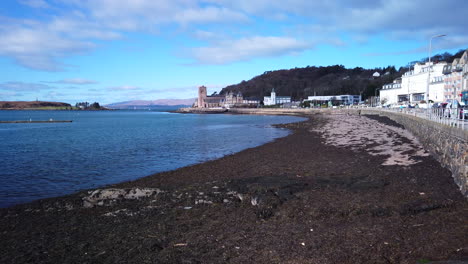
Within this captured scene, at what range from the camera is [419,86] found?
8200 centimetres

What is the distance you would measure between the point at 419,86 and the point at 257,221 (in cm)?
8848

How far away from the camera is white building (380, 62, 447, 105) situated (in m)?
73.9

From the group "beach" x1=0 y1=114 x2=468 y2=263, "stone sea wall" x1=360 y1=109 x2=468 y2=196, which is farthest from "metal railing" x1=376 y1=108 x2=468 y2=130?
"beach" x1=0 y1=114 x2=468 y2=263

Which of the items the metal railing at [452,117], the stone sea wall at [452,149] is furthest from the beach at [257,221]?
the metal railing at [452,117]

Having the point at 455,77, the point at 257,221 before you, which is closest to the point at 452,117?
the point at 257,221

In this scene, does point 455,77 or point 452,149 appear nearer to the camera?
point 452,149

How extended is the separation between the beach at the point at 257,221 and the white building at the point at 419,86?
208 ft

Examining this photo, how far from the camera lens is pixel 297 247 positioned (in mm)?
6410

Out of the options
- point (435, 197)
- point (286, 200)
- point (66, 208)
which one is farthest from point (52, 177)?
point (435, 197)

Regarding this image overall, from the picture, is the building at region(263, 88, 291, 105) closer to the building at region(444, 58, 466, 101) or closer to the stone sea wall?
the building at region(444, 58, 466, 101)

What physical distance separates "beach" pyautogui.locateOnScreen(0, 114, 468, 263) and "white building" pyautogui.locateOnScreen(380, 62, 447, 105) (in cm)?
6339

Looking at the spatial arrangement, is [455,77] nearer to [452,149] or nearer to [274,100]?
[452,149]

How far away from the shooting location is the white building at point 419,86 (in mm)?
73938

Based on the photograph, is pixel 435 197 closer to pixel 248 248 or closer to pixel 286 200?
pixel 286 200
